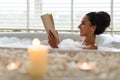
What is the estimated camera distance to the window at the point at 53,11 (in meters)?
3.77

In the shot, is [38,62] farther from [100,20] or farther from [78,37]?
[78,37]

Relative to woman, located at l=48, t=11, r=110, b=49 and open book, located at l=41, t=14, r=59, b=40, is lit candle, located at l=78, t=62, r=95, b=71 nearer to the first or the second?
open book, located at l=41, t=14, r=59, b=40

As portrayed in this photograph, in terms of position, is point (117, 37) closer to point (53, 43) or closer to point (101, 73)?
point (53, 43)

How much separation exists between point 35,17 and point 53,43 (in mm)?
1688

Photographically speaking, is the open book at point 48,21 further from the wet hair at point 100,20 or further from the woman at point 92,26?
the wet hair at point 100,20

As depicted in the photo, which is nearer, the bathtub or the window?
the bathtub

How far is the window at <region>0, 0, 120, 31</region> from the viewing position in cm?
377

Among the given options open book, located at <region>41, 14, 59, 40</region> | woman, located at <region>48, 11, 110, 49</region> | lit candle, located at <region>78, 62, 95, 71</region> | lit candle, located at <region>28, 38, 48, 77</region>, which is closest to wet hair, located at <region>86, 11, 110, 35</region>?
woman, located at <region>48, 11, 110, 49</region>

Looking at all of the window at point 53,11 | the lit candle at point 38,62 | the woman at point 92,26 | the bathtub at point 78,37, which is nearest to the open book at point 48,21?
the woman at point 92,26

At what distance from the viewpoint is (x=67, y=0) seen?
3.88m

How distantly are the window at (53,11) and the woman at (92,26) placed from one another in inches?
48.4

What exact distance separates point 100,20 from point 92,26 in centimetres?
11

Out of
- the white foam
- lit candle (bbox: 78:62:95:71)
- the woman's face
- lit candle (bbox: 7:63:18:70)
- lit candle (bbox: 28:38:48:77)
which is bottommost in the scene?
the white foam

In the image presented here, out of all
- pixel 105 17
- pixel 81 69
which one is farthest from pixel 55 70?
pixel 105 17
